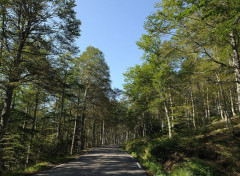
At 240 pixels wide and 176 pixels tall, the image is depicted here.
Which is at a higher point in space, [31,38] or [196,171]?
[31,38]

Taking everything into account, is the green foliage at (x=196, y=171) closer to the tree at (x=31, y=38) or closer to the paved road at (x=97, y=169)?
the paved road at (x=97, y=169)

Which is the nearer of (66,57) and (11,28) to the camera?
(11,28)

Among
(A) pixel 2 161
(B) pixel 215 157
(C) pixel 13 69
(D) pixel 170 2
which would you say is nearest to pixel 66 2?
(C) pixel 13 69

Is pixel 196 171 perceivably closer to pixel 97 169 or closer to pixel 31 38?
pixel 97 169

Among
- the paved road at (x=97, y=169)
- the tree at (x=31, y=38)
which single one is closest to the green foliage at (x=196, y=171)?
the paved road at (x=97, y=169)

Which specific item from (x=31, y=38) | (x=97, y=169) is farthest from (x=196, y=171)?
(x=31, y=38)

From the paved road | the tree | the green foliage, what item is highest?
the tree

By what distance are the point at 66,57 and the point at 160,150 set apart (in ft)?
30.7

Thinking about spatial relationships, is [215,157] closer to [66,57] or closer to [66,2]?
[66,57]

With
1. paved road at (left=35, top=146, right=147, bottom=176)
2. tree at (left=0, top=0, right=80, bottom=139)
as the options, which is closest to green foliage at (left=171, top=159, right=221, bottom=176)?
paved road at (left=35, top=146, right=147, bottom=176)

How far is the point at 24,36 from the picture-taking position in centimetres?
817

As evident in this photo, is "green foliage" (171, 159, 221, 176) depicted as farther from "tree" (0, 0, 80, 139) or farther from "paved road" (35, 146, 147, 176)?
"tree" (0, 0, 80, 139)

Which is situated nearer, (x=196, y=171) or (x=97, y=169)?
(x=196, y=171)

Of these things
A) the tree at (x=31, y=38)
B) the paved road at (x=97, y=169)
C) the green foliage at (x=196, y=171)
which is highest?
the tree at (x=31, y=38)
